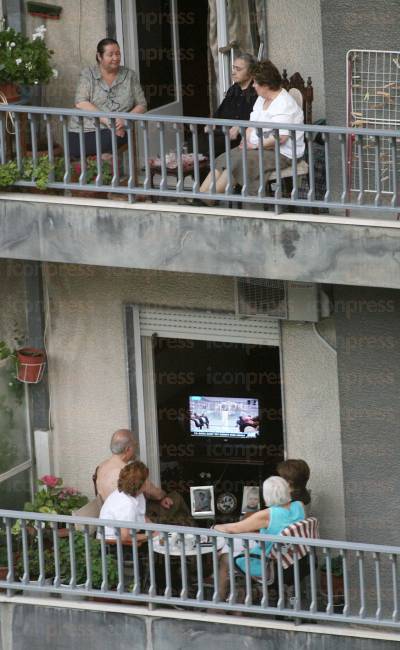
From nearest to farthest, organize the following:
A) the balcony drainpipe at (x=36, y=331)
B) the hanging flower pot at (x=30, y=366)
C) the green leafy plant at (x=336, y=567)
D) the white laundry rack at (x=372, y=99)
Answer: the white laundry rack at (x=372, y=99) < the green leafy plant at (x=336, y=567) < the hanging flower pot at (x=30, y=366) < the balcony drainpipe at (x=36, y=331)

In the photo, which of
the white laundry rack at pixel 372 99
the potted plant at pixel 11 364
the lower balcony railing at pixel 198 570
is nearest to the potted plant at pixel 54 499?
the lower balcony railing at pixel 198 570

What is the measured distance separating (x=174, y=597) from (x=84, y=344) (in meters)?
3.07

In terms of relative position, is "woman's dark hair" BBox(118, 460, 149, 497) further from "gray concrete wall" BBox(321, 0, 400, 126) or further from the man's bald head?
"gray concrete wall" BBox(321, 0, 400, 126)

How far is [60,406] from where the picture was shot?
1883 centimetres

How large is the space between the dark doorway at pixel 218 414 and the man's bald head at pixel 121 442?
132cm

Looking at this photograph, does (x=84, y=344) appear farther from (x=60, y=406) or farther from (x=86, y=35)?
(x=86, y=35)

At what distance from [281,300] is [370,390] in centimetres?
132

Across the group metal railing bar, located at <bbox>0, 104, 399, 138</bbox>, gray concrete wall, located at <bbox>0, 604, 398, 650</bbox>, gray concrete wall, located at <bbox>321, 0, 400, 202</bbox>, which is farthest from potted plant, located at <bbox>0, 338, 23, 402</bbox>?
gray concrete wall, located at <bbox>321, 0, 400, 202</bbox>

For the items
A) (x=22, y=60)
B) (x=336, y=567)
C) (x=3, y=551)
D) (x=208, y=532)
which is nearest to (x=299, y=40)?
(x=22, y=60)

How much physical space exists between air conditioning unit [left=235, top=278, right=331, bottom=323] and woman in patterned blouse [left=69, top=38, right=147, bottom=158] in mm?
1717

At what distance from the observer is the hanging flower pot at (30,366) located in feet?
60.5

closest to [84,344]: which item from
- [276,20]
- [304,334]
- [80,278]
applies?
[80,278]

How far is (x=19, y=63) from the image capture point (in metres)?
17.3

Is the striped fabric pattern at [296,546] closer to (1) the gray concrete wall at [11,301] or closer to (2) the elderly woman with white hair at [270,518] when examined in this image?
(2) the elderly woman with white hair at [270,518]
